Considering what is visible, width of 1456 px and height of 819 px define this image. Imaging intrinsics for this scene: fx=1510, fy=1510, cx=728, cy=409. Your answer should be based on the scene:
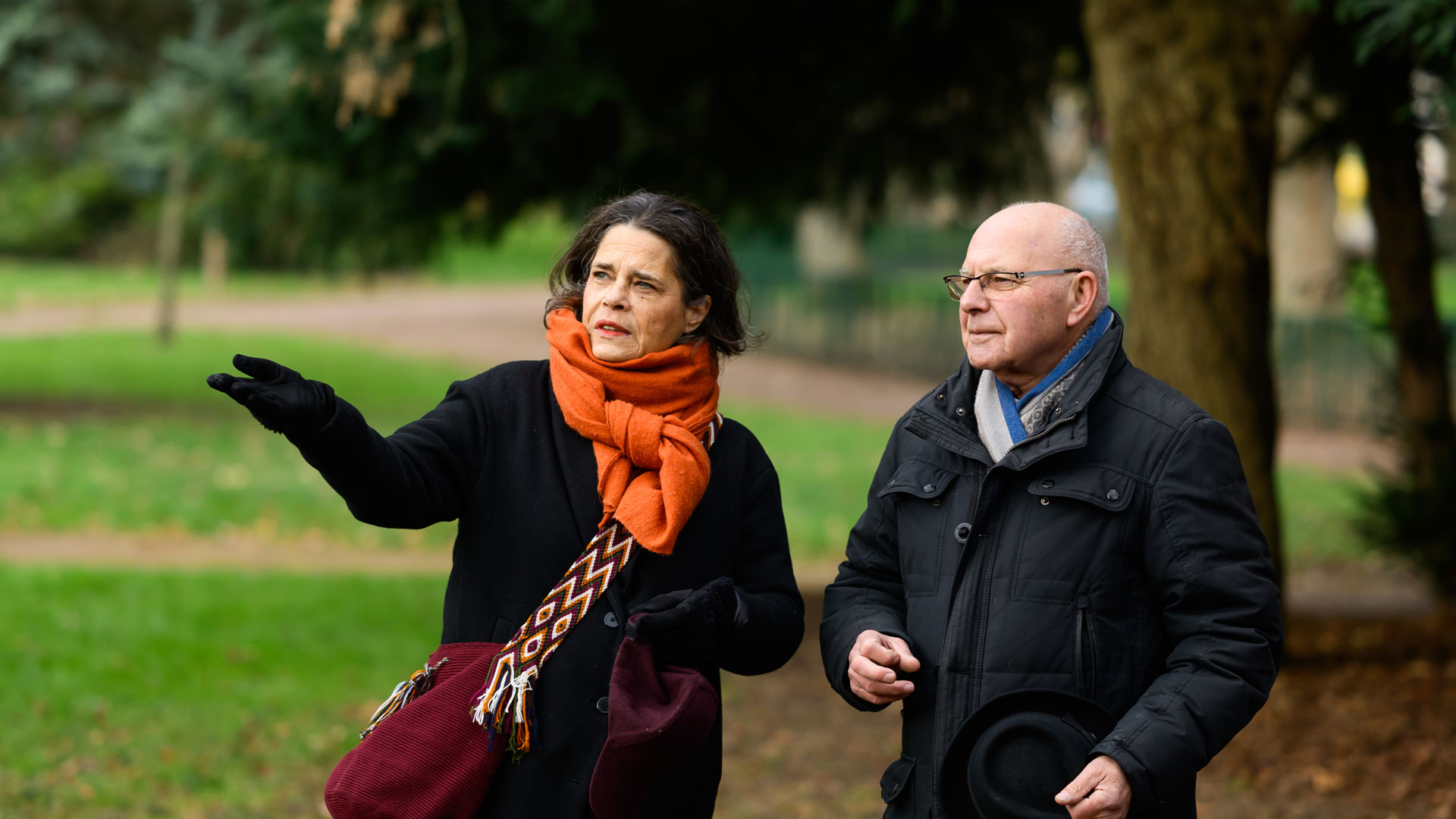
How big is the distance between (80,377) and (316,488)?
359 inches

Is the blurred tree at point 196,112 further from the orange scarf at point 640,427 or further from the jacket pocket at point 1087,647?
the jacket pocket at point 1087,647

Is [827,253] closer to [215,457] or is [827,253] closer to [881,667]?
[215,457]

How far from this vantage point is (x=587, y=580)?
8.92ft

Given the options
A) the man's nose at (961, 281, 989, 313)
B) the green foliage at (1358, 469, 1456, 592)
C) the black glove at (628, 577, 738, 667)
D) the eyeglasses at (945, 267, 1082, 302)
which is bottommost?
the green foliage at (1358, 469, 1456, 592)

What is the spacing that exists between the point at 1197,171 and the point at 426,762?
16.0 ft

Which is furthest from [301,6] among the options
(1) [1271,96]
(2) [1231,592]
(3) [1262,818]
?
(2) [1231,592]

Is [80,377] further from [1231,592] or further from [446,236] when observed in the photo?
[1231,592]

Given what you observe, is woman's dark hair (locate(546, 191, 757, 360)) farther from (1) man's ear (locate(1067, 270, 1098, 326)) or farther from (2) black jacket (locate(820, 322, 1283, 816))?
(1) man's ear (locate(1067, 270, 1098, 326))

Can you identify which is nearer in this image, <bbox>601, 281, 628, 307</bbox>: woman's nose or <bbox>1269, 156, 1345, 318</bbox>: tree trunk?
<bbox>601, 281, 628, 307</bbox>: woman's nose

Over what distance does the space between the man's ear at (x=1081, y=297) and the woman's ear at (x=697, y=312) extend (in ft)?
2.28

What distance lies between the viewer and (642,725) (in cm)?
253

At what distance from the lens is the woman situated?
2.67 m

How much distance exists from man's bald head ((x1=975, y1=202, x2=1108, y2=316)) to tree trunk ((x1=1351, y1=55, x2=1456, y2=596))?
5603mm

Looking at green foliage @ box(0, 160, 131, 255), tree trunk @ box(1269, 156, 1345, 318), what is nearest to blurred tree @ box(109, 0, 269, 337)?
green foliage @ box(0, 160, 131, 255)
